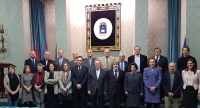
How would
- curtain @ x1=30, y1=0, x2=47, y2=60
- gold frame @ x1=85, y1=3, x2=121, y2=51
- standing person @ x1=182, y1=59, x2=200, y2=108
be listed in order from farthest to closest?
curtain @ x1=30, y1=0, x2=47, y2=60, gold frame @ x1=85, y1=3, x2=121, y2=51, standing person @ x1=182, y1=59, x2=200, y2=108

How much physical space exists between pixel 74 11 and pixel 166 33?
3456 millimetres

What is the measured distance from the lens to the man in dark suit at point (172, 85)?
3.60 metres

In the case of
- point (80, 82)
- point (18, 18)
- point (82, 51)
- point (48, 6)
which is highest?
point (48, 6)

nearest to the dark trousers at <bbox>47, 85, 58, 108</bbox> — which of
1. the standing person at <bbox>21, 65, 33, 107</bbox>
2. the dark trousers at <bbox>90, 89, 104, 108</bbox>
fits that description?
the standing person at <bbox>21, 65, 33, 107</bbox>

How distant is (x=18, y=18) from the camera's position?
6055mm

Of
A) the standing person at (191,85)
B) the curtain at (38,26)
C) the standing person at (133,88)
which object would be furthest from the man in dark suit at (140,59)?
the curtain at (38,26)

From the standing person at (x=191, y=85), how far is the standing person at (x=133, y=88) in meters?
0.89

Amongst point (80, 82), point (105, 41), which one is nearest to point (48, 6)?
point (105, 41)

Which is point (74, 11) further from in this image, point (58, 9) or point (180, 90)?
point (180, 90)

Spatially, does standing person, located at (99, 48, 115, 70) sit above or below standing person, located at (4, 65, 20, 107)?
above

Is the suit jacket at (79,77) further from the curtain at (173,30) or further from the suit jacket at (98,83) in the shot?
the curtain at (173,30)

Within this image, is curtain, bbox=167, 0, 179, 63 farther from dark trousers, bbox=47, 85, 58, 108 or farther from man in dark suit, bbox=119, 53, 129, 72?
dark trousers, bbox=47, 85, 58, 108

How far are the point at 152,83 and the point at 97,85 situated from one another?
1195 mm

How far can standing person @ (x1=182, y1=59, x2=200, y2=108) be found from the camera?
345cm
